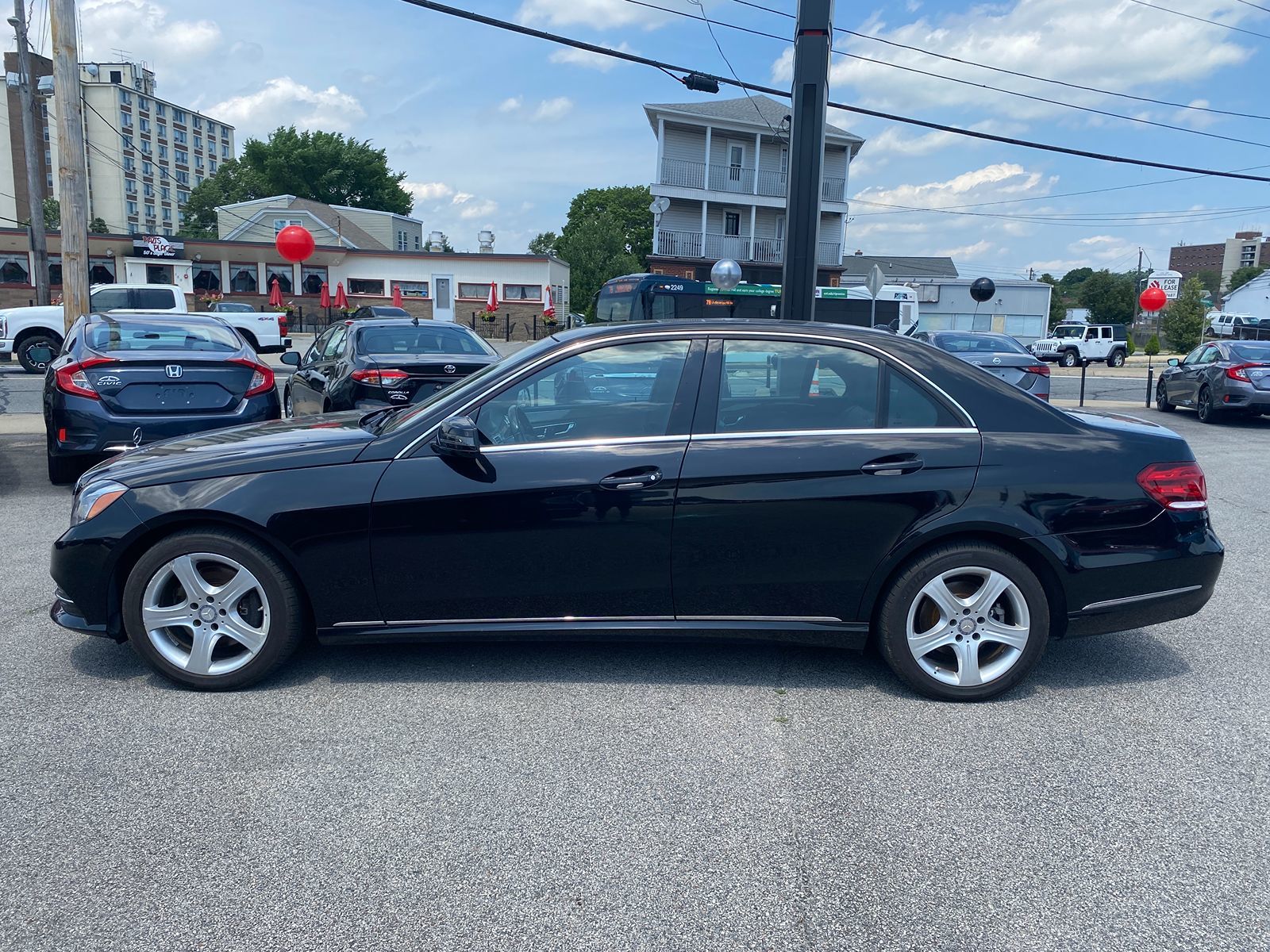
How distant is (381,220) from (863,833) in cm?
6608

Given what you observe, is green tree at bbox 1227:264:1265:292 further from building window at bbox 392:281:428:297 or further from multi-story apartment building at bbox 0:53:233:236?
multi-story apartment building at bbox 0:53:233:236

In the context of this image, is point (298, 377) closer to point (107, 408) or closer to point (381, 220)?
point (107, 408)

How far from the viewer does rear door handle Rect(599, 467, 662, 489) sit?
Result: 13.2ft

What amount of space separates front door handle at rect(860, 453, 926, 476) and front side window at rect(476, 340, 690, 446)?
866mm

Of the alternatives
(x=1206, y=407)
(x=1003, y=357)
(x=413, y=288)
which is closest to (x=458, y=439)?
(x=1003, y=357)

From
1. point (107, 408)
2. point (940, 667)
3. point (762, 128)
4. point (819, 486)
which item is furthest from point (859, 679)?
point (762, 128)

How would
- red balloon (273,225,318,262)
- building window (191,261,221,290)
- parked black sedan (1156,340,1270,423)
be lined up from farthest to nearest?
building window (191,261,221,290) < red balloon (273,225,318,262) < parked black sedan (1156,340,1270,423)

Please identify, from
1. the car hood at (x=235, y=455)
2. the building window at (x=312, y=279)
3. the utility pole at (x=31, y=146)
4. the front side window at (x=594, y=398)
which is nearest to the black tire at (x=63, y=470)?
the car hood at (x=235, y=455)

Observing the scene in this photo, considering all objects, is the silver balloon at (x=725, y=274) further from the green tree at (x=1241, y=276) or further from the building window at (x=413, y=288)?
the green tree at (x=1241, y=276)

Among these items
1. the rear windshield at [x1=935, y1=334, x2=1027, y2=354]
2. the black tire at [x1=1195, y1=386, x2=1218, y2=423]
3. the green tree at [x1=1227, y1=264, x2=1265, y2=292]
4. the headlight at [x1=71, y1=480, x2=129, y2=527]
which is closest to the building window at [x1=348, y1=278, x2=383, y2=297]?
the rear windshield at [x1=935, y1=334, x2=1027, y2=354]

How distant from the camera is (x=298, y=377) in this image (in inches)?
440

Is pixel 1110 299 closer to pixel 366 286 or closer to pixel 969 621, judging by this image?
pixel 366 286

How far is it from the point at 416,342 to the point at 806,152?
4347 mm

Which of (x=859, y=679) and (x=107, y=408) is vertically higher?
(x=107, y=408)
